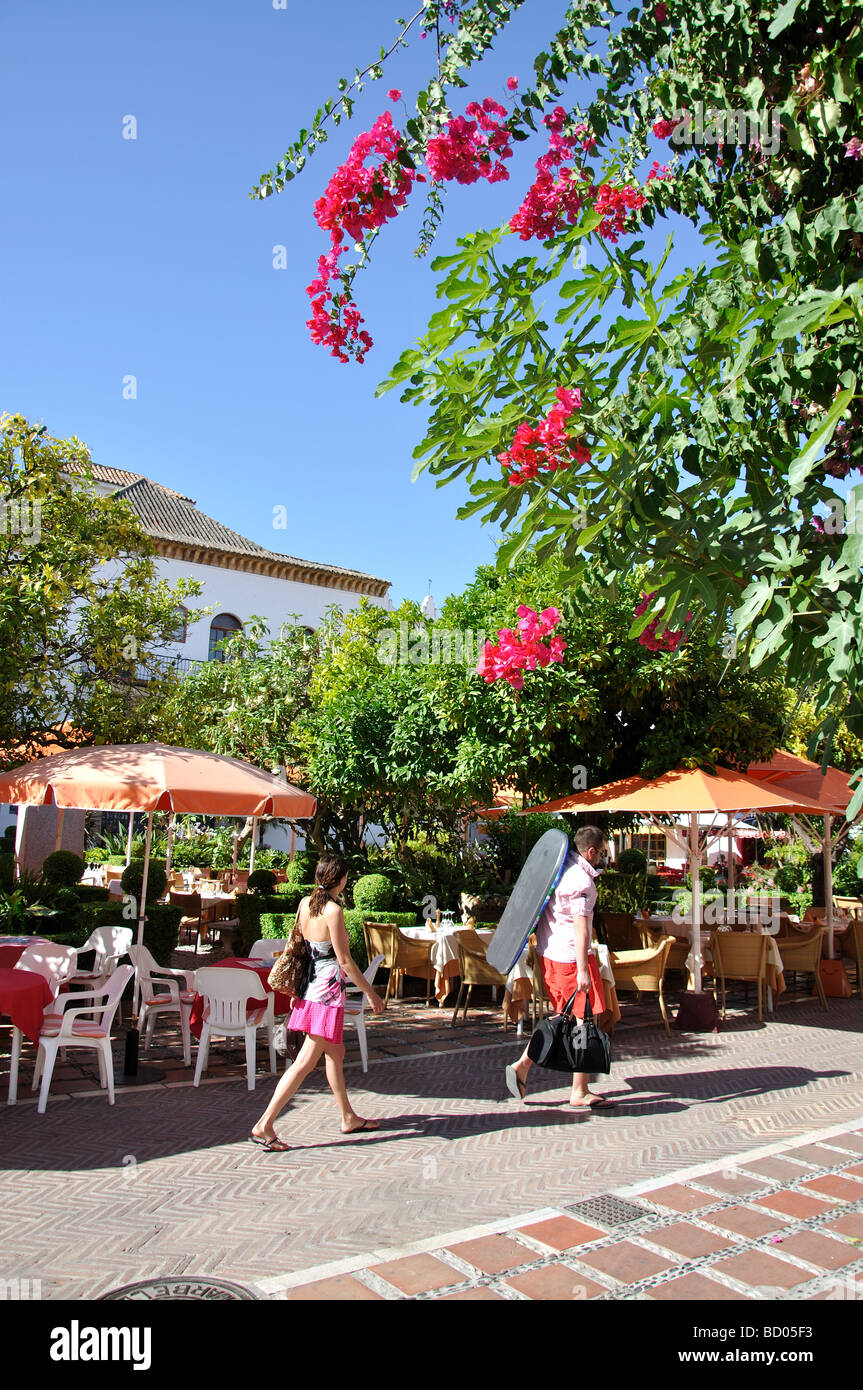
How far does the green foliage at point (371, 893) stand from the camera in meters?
12.6

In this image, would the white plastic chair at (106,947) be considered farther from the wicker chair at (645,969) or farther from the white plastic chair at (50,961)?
the wicker chair at (645,969)

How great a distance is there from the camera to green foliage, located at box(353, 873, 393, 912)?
12.6 metres

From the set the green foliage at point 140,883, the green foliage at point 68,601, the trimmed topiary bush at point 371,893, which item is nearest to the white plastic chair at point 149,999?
the green foliage at point 68,601

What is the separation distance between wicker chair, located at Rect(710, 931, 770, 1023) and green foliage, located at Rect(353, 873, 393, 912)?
4495mm

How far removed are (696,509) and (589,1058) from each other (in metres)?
3.90

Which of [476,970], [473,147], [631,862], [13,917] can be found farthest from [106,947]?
[631,862]

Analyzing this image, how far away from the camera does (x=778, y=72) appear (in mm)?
3854

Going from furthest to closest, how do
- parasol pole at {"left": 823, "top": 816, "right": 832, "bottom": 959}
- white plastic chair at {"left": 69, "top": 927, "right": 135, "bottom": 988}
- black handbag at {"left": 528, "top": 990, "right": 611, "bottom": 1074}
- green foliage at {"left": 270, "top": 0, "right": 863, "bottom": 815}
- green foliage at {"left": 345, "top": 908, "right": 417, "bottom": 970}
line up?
parasol pole at {"left": 823, "top": 816, "right": 832, "bottom": 959} → green foliage at {"left": 345, "top": 908, "right": 417, "bottom": 970} → white plastic chair at {"left": 69, "top": 927, "right": 135, "bottom": 988} → black handbag at {"left": 528, "top": 990, "right": 611, "bottom": 1074} → green foliage at {"left": 270, "top": 0, "right": 863, "bottom": 815}

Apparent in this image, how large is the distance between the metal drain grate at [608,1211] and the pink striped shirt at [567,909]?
1.88 m

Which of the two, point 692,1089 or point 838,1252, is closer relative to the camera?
point 838,1252

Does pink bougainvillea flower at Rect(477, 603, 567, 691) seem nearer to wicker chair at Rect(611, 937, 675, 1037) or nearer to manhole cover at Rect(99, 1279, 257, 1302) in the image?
wicker chair at Rect(611, 937, 675, 1037)

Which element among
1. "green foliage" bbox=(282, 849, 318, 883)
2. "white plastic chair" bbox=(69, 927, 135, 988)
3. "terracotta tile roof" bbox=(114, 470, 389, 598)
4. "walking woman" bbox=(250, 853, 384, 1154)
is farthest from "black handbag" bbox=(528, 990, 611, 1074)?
"terracotta tile roof" bbox=(114, 470, 389, 598)

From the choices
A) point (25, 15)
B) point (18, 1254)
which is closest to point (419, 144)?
point (25, 15)

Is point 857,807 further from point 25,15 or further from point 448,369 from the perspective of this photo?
point 25,15
